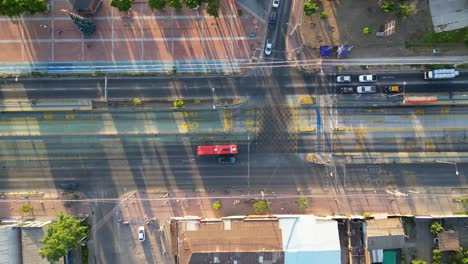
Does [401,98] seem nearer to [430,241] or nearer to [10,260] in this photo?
[430,241]

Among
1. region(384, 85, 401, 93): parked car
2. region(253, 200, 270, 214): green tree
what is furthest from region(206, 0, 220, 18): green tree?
region(253, 200, 270, 214): green tree

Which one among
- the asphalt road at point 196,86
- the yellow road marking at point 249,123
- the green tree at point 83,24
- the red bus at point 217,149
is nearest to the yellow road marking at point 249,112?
the yellow road marking at point 249,123

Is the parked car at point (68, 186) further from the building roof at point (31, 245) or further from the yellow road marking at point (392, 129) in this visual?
the yellow road marking at point (392, 129)

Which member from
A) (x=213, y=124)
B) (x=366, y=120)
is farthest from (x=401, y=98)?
(x=213, y=124)

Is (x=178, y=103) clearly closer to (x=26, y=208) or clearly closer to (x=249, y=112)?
(x=249, y=112)

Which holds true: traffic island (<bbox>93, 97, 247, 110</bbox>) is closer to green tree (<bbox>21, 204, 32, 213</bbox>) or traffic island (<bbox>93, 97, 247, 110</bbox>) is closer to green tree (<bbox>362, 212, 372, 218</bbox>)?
green tree (<bbox>21, 204, 32, 213</bbox>)
